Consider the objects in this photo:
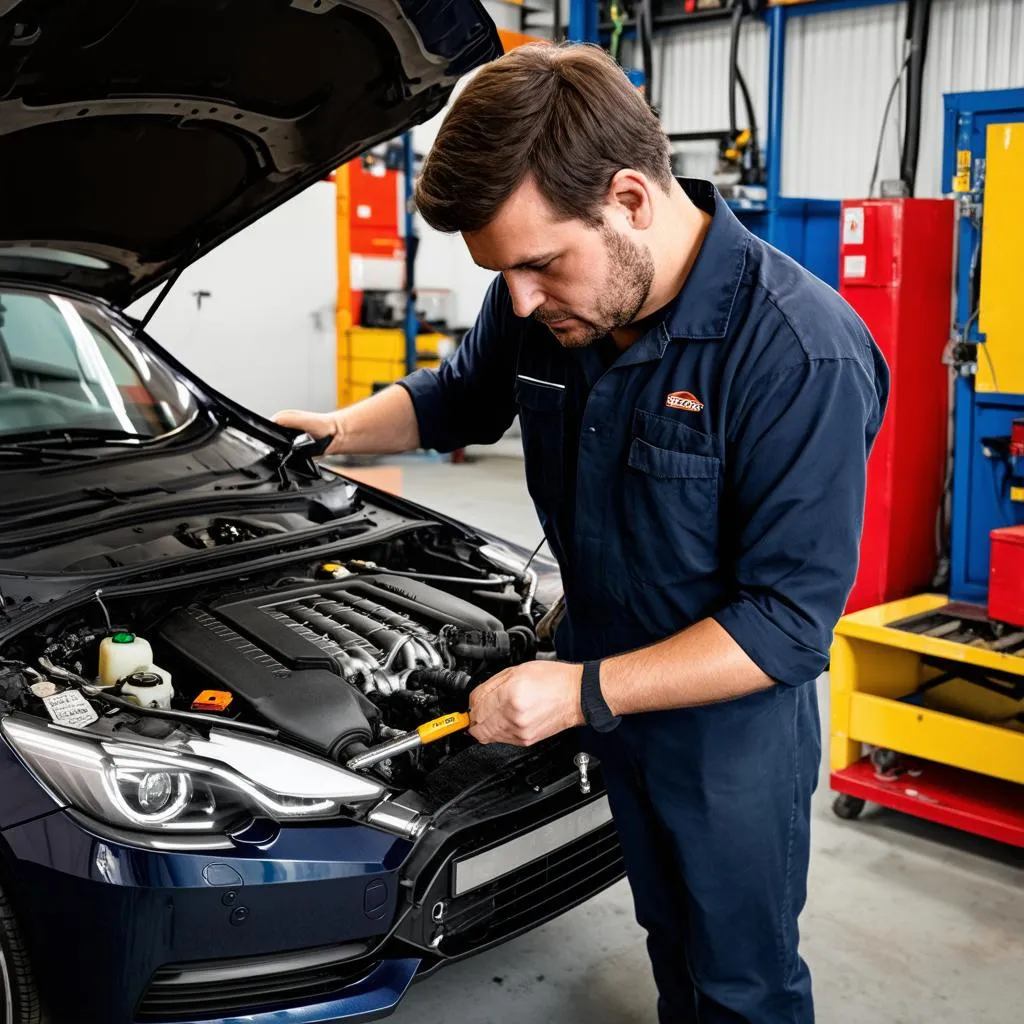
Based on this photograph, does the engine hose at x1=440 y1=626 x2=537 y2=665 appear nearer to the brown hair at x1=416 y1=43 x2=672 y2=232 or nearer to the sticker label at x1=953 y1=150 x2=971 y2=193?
the brown hair at x1=416 y1=43 x2=672 y2=232

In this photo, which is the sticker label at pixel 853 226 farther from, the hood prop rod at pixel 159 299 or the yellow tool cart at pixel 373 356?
the yellow tool cart at pixel 373 356

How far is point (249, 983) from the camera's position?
1.65m

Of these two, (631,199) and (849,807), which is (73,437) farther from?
(849,807)

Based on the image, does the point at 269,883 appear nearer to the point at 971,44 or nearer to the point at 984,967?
the point at 984,967

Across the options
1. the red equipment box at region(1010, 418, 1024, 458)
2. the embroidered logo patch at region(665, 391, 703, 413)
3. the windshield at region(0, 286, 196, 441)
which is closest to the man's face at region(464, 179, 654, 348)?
the embroidered logo patch at region(665, 391, 703, 413)

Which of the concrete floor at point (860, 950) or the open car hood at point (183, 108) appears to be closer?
the open car hood at point (183, 108)

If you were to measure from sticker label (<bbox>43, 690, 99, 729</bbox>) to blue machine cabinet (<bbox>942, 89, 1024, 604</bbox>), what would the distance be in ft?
7.85

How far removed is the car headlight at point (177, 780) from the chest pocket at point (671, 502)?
0.61m

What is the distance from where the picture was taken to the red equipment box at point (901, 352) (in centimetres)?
358

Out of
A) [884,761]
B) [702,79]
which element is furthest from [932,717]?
[702,79]

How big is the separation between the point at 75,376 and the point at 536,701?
1647mm

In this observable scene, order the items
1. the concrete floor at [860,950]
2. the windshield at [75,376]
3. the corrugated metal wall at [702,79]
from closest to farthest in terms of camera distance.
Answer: the concrete floor at [860,950]
the windshield at [75,376]
the corrugated metal wall at [702,79]

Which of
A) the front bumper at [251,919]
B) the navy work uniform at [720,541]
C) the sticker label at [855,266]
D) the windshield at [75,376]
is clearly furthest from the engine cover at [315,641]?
the sticker label at [855,266]

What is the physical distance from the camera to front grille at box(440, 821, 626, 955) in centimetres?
180
